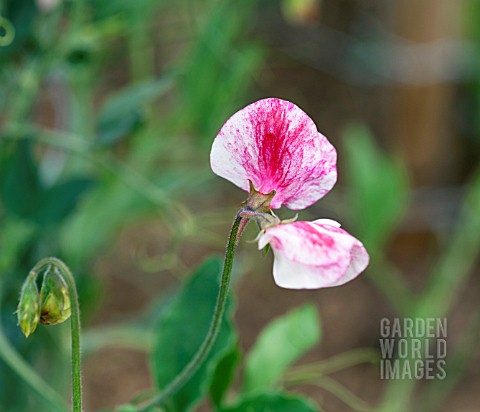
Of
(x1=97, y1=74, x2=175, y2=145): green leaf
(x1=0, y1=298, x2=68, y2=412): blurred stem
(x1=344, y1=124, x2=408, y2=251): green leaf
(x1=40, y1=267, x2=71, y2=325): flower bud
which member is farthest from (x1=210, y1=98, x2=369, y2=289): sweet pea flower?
(x1=344, y1=124, x2=408, y2=251): green leaf

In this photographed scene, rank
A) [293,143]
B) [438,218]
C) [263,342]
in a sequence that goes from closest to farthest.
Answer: [293,143]
[263,342]
[438,218]

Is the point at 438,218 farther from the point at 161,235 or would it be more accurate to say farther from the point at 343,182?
the point at 161,235

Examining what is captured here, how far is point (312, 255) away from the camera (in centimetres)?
39

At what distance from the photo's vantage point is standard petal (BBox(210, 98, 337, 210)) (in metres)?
0.42

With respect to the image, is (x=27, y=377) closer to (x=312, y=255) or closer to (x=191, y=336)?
(x=191, y=336)

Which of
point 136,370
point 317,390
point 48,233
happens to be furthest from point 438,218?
point 48,233

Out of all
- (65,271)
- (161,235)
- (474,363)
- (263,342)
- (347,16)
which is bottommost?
(474,363)

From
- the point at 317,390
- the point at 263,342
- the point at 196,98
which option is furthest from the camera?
the point at 317,390

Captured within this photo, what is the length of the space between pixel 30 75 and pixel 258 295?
127 centimetres

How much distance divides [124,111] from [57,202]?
4.4 inches

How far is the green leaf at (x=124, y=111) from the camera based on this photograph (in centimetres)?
80

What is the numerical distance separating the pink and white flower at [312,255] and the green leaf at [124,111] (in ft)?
1.35

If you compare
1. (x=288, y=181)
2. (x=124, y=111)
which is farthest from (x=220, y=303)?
(x=124, y=111)

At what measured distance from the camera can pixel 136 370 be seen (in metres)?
1.78
